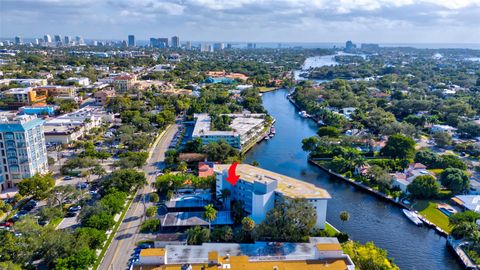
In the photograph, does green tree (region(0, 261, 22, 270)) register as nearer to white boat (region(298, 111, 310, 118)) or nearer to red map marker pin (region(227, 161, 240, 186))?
red map marker pin (region(227, 161, 240, 186))

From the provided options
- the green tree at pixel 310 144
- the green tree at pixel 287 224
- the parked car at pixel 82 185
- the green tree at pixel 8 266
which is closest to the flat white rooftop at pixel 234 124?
the green tree at pixel 310 144

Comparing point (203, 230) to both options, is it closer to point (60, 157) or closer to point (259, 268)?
point (259, 268)

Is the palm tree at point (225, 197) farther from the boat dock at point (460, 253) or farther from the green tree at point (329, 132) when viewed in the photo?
the green tree at point (329, 132)

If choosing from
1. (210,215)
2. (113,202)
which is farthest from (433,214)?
(113,202)

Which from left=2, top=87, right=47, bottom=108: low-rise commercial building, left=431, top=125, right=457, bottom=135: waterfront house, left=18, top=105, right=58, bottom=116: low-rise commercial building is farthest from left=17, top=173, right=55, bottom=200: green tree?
left=431, top=125, right=457, bottom=135: waterfront house

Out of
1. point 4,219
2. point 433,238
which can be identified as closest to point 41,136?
point 4,219
